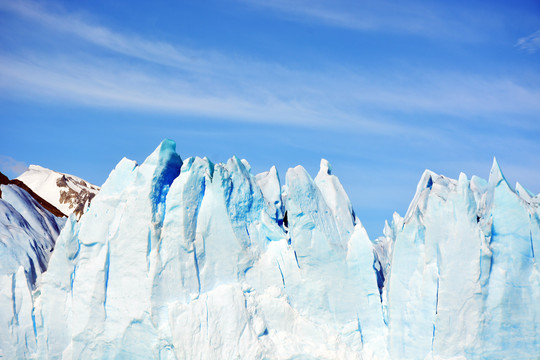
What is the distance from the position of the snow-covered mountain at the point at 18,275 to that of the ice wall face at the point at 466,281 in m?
8.95

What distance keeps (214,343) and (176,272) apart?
1.86 m

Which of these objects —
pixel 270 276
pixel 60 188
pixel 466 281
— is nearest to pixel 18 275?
pixel 270 276

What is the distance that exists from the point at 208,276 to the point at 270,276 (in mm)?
1458

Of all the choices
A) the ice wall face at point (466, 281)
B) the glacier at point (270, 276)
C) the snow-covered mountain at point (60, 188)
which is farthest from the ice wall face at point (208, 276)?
the snow-covered mountain at point (60, 188)

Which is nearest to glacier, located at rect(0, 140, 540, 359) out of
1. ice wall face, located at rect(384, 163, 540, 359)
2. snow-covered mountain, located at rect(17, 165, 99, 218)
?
ice wall face, located at rect(384, 163, 540, 359)

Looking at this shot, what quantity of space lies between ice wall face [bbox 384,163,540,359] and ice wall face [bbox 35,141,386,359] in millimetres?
846

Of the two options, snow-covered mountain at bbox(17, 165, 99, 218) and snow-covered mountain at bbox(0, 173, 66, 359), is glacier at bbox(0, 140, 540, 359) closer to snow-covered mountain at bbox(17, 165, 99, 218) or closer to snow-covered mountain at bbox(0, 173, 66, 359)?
snow-covered mountain at bbox(0, 173, 66, 359)

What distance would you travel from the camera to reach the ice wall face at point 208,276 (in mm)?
15789

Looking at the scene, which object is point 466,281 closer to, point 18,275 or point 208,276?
point 208,276

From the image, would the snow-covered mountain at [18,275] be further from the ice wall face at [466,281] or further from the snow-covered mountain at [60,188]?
the snow-covered mountain at [60,188]

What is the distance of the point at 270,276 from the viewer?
53.3 ft

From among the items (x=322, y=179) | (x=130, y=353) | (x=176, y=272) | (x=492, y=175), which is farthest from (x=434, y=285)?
(x=130, y=353)

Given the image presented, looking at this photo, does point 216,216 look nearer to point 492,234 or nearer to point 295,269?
point 295,269

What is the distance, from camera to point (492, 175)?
52.3 ft
